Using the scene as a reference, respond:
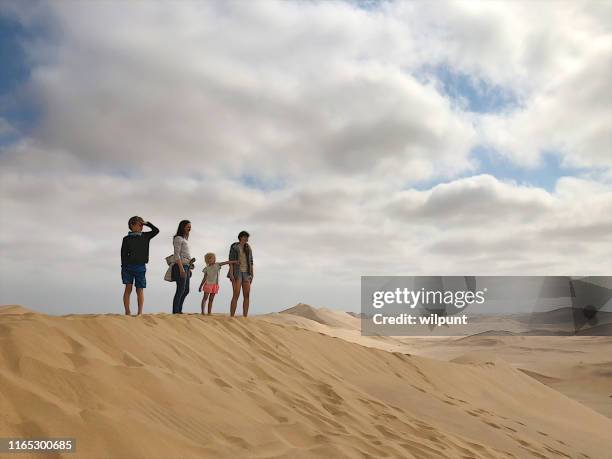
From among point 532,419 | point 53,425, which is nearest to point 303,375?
point 53,425

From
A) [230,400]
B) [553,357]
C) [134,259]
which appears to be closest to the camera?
[230,400]

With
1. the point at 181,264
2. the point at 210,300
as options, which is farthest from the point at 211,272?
Answer: the point at 181,264

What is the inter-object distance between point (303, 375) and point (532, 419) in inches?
174

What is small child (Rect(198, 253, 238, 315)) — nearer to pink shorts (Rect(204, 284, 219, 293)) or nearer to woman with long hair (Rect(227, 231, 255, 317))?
pink shorts (Rect(204, 284, 219, 293))

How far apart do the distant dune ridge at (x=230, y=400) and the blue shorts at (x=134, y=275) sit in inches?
45.4

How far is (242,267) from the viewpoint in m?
8.50

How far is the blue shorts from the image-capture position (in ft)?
23.2

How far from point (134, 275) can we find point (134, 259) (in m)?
0.27

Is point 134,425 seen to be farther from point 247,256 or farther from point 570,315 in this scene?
point 570,315

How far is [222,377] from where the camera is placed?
4.93 m

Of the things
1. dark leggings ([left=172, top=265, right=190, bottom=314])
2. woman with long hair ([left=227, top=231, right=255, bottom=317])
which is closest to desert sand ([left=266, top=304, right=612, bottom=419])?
woman with long hair ([left=227, top=231, right=255, bottom=317])

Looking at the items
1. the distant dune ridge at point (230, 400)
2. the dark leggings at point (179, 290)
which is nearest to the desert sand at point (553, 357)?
the distant dune ridge at point (230, 400)

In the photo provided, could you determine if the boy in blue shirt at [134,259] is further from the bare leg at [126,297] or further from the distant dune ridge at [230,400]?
the distant dune ridge at [230,400]

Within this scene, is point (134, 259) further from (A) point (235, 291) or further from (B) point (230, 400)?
(B) point (230, 400)
